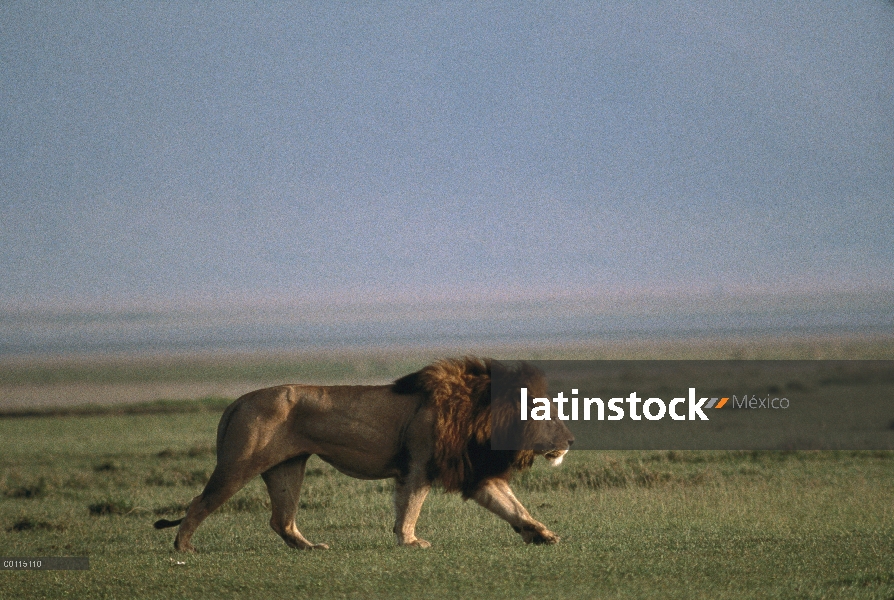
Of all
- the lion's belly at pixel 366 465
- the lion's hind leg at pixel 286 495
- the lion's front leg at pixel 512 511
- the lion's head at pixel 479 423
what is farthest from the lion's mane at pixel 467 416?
the lion's hind leg at pixel 286 495

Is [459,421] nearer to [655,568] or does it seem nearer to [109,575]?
[655,568]

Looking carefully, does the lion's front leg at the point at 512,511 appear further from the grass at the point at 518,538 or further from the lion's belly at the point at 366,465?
the lion's belly at the point at 366,465

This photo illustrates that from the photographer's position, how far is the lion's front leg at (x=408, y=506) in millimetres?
11336

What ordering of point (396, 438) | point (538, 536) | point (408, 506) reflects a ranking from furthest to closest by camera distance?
point (396, 438)
point (408, 506)
point (538, 536)

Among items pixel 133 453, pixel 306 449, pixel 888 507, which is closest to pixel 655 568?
pixel 306 449

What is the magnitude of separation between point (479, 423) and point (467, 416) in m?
0.14

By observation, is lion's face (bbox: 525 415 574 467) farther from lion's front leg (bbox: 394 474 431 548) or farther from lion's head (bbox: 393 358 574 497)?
lion's front leg (bbox: 394 474 431 548)

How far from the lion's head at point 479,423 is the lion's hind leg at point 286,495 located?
56.2 inches

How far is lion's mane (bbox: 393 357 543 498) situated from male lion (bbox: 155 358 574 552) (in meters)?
0.01

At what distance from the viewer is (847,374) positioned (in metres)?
47.9

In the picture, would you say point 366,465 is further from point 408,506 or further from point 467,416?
point 467,416

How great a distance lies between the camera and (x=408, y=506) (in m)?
11.5

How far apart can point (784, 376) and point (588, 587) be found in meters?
41.7

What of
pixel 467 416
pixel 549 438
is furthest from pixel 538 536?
pixel 467 416
